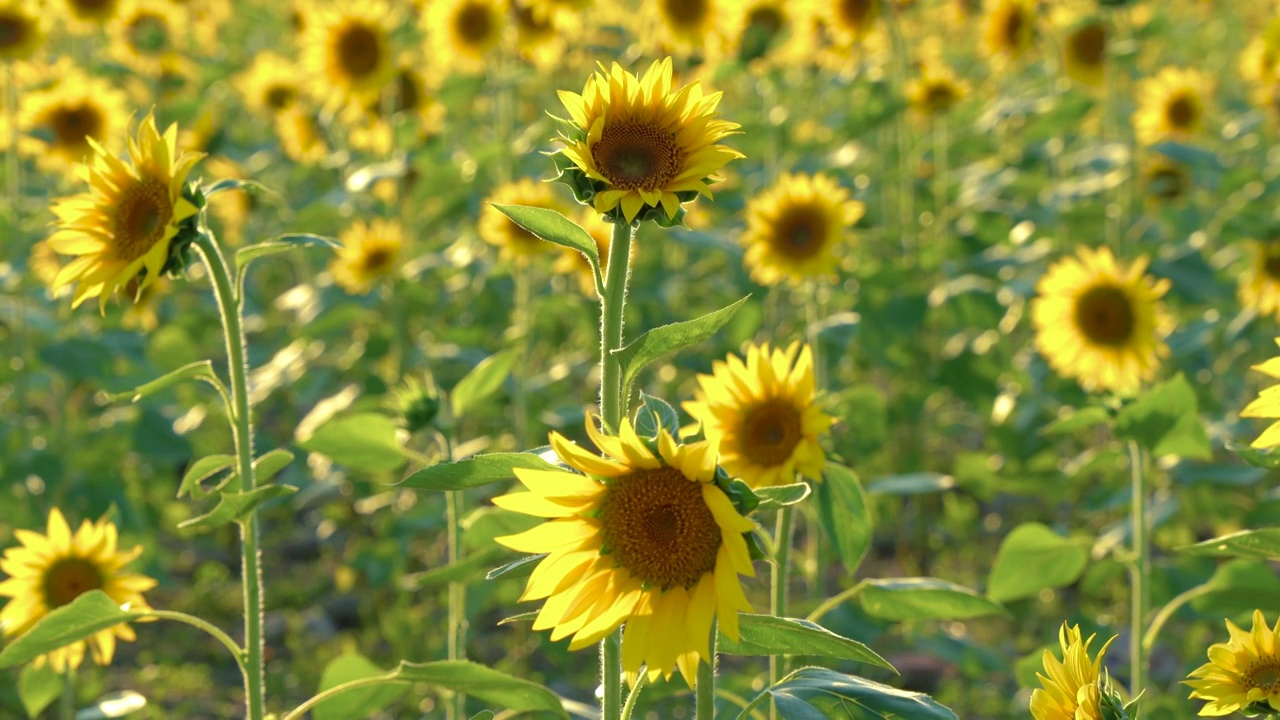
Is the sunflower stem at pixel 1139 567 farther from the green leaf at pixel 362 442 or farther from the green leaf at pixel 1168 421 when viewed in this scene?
the green leaf at pixel 362 442

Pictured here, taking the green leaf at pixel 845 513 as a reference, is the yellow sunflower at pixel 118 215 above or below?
above

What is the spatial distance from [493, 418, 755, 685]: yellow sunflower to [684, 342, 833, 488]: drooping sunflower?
0.54 m

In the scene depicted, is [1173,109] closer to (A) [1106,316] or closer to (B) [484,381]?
(A) [1106,316]

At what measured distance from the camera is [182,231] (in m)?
1.54

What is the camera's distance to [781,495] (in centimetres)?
120

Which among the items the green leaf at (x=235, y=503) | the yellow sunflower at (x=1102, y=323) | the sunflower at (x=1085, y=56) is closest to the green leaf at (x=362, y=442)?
the green leaf at (x=235, y=503)

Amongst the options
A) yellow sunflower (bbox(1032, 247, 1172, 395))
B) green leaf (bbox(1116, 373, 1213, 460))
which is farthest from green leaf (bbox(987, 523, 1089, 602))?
yellow sunflower (bbox(1032, 247, 1172, 395))

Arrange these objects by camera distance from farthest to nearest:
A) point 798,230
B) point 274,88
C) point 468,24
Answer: point 274,88, point 468,24, point 798,230

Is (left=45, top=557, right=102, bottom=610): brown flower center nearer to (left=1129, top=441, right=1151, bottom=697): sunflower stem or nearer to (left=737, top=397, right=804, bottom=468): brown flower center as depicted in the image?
(left=737, top=397, right=804, bottom=468): brown flower center

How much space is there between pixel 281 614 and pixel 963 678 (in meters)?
1.79

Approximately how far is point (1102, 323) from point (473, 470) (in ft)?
7.07

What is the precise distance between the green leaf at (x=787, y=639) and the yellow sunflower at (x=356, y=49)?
124 inches

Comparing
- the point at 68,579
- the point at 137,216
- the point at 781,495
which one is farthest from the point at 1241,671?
the point at 68,579

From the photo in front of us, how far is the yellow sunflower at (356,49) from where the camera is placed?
414 cm
